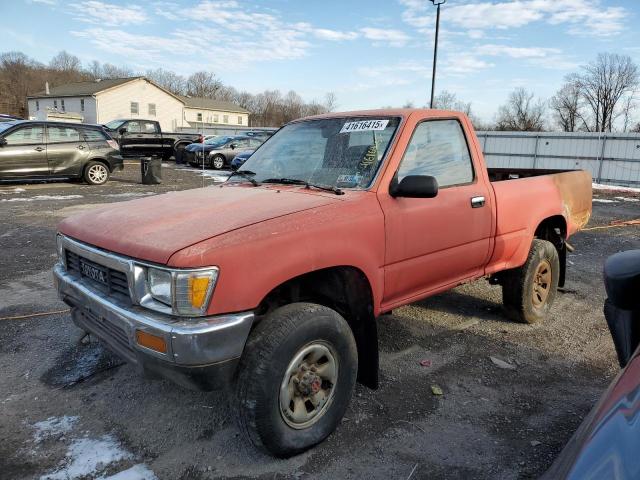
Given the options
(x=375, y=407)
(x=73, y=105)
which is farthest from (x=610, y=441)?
(x=73, y=105)

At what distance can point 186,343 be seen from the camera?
2.23 m

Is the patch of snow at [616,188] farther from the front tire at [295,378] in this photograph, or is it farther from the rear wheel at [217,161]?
the front tire at [295,378]

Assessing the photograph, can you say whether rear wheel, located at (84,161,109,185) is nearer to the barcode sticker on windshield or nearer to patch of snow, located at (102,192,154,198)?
patch of snow, located at (102,192,154,198)

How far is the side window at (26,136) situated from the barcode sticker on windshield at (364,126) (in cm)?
1149

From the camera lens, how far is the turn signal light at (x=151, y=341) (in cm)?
228

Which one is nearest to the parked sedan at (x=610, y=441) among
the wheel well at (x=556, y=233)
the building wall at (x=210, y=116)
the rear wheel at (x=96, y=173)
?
the wheel well at (x=556, y=233)

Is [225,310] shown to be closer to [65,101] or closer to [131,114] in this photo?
[131,114]

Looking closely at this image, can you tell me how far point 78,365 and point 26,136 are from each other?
10733 millimetres

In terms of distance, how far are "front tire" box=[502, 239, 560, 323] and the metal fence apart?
51.3 ft

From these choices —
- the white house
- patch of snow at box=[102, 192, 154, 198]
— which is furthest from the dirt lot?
the white house

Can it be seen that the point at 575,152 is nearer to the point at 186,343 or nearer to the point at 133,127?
the point at 133,127

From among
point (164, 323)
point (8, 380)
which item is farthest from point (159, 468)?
point (8, 380)

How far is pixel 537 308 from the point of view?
4.76 m

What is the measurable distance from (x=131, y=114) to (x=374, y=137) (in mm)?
57958
